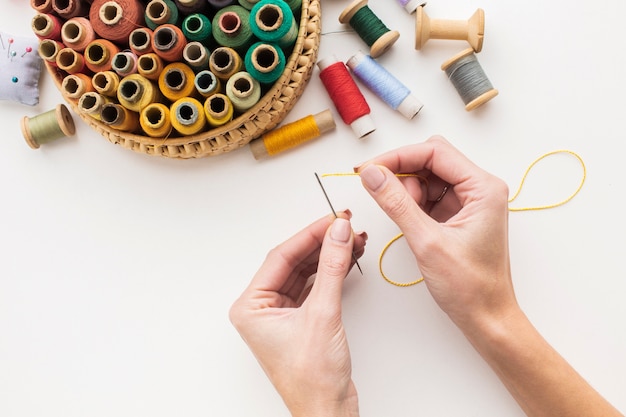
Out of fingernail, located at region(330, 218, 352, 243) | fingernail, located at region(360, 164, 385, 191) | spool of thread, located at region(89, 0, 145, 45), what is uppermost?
spool of thread, located at region(89, 0, 145, 45)

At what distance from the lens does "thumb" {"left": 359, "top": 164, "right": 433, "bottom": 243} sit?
117 cm

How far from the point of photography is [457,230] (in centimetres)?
120

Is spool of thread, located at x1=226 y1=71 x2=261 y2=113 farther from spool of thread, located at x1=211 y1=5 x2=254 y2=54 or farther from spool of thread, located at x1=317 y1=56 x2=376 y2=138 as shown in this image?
spool of thread, located at x1=317 y1=56 x2=376 y2=138

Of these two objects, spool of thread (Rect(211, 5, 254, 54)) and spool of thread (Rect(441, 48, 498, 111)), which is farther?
spool of thread (Rect(441, 48, 498, 111))

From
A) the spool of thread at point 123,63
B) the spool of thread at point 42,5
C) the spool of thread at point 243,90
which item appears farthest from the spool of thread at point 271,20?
the spool of thread at point 42,5

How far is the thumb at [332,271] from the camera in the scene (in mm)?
1128

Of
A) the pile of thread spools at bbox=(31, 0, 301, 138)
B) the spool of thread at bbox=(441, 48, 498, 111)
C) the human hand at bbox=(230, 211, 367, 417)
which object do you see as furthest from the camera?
the spool of thread at bbox=(441, 48, 498, 111)

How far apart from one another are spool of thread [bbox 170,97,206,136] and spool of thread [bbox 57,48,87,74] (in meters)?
0.28

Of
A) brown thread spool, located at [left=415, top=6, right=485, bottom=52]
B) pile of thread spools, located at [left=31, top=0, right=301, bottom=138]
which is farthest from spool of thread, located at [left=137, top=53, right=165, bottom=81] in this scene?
brown thread spool, located at [left=415, top=6, right=485, bottom=52]

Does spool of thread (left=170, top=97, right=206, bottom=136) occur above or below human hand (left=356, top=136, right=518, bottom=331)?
above

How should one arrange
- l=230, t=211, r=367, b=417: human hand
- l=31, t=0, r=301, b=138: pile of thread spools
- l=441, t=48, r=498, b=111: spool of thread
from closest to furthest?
l=230, t=211, r=367, b=417: human hand, l=31, t=0, r=301, b=138: pile of thread spools, l=441, t=48, r=498, b=111: spool of thread

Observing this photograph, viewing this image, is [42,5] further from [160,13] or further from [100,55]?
[160,13]

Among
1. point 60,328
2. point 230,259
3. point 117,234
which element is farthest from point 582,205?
point 60,328

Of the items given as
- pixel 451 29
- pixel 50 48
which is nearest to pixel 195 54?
pixel 50 48
